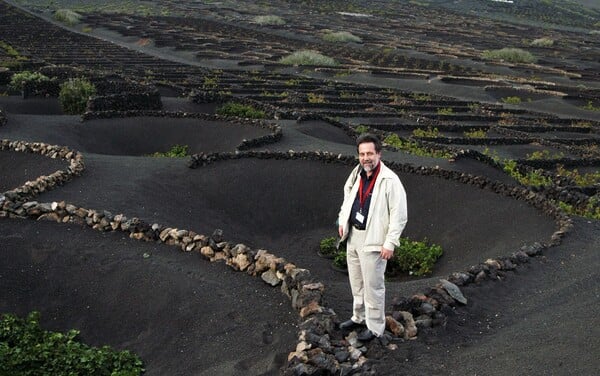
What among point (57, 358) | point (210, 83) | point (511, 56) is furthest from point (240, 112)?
point (511, 56)

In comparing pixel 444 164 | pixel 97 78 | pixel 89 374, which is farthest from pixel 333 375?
pixel 97 78

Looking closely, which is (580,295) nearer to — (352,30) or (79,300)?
(79,300)

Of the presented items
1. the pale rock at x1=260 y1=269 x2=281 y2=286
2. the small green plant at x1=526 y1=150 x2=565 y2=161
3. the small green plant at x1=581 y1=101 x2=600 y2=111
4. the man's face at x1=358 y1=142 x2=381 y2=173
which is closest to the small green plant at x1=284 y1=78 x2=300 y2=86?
the small green plant at x1=581 y1=101 x2=600 y2=111

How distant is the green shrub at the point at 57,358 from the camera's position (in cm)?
958

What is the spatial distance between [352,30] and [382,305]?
10834 centimetres

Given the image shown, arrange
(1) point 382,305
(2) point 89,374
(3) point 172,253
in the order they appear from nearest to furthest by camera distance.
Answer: (1) point 382,305 < (2) point 89,374 < (3) point 172,253

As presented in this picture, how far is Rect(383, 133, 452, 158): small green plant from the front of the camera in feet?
88.8

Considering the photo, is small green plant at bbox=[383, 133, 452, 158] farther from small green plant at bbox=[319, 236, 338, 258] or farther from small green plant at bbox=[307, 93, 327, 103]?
small green plant at bbox=[307, 93, 327, 103]

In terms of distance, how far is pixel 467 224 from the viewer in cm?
1661

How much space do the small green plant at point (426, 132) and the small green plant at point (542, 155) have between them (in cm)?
522

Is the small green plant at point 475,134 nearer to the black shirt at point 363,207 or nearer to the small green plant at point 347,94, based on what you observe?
the small green plant at point 347,94

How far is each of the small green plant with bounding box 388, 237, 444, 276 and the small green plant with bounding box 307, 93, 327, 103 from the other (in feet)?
83.1

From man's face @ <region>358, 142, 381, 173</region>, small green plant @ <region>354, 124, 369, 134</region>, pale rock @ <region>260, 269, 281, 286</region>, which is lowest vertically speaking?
small green plant @ <region>354, 124, 369, 134</region>

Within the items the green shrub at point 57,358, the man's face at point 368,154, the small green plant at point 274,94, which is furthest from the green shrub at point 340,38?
the man's face at point 368,154
